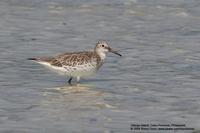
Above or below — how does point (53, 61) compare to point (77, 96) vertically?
above

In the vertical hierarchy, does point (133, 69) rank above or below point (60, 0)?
below

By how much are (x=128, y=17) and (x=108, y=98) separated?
9.95m

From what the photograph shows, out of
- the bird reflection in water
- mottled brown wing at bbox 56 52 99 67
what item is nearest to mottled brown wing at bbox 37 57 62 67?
mottled brown wing at bbox 56 52 99 67

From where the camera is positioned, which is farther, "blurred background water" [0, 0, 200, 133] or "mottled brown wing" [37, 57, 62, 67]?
"mottled brown wing" [37, 57, 62, 67]

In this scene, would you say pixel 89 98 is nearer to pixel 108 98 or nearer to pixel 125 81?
pixel 108 98

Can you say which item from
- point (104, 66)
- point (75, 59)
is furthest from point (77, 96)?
point (104, 66)

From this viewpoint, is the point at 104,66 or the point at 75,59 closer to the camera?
the point at 75,59

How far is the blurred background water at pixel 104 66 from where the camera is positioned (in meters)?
15.9

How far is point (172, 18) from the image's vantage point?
89.4 feet

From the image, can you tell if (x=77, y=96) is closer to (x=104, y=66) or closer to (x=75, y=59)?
(x=75, y=59)

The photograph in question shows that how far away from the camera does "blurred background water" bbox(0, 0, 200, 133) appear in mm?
15875

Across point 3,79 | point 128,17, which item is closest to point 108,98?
point 3,79

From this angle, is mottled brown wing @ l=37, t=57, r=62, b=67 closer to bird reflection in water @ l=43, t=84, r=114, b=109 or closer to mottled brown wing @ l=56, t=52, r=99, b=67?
mottled brown wing @ l=56, t=52, r=99, b=67

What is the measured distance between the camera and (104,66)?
21469 millimetres
